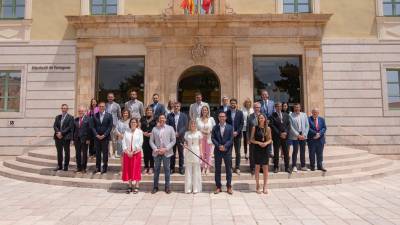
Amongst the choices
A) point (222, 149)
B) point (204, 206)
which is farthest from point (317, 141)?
point (204, 206)

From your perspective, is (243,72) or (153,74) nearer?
(243,72)

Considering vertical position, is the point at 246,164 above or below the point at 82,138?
below

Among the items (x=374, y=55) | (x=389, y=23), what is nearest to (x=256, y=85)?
(x=374, y=55)

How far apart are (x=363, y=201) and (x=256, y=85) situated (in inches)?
330

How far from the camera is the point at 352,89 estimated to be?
1457 centimetres

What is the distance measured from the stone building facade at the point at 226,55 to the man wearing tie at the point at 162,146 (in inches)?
254

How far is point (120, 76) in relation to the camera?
603 inches

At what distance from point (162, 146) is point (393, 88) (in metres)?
11.8

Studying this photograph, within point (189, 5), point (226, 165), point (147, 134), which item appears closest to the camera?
point (226, 165)

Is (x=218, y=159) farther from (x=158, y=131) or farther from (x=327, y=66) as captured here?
(x=327, y=66)

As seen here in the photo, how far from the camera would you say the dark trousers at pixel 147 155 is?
9.13 meters

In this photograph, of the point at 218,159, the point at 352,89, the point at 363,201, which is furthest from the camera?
the point at 352,89

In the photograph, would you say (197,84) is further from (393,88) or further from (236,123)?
(393,88)

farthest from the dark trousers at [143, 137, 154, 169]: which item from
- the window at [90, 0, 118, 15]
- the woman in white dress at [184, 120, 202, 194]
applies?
the window at [90, 0, 118, 15]
